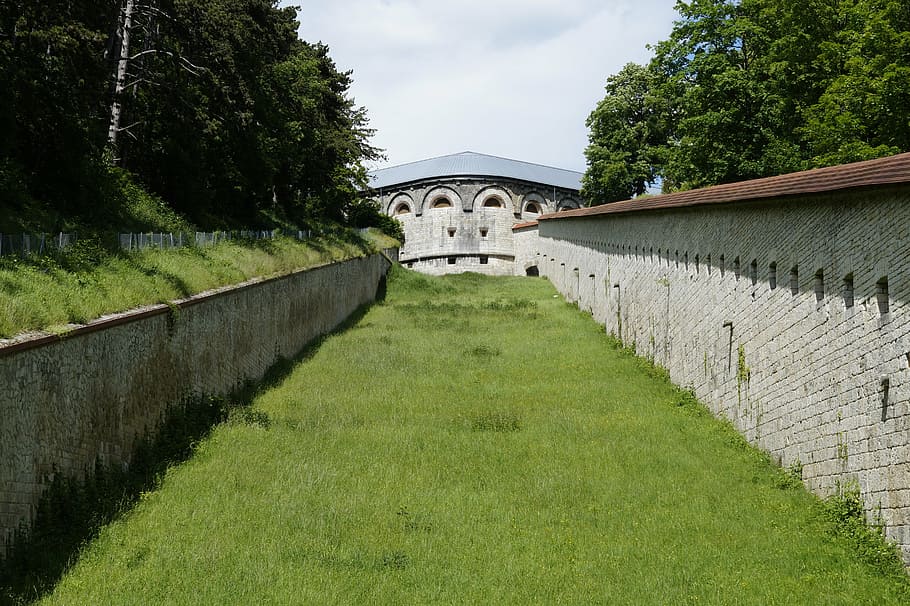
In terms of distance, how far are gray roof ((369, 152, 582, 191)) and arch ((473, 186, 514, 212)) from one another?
3.66ft

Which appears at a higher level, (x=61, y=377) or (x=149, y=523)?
(x=61, y=377)

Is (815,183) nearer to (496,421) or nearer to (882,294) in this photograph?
(882,294)

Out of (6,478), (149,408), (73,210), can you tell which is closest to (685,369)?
(149,408)

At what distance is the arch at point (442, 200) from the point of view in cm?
5359

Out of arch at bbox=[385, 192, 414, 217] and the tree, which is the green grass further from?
arch at bbox=[385, 192, 414, 217]

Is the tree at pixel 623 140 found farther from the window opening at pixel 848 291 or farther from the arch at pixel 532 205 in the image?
the window opening at pixel 848 291

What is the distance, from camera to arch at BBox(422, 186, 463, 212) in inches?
2110

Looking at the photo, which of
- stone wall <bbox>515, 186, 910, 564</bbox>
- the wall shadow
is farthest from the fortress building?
the wall shadow

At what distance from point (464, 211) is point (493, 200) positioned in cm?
236

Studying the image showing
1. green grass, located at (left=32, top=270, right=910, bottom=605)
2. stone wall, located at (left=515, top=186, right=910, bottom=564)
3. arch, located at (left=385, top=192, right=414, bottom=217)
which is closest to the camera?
green grass, located at (left=32, top=270, right=910, bottom=605)

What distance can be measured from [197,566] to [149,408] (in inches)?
139

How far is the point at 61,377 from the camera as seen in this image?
7520mm

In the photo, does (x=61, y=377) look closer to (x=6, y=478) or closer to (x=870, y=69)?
(x=6, y=478)

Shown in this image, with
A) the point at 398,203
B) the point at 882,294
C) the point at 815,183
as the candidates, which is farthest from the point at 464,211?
the point at 882,294
